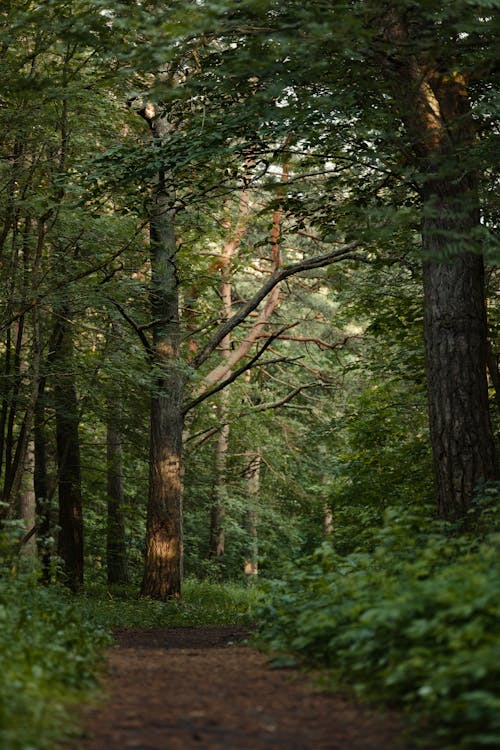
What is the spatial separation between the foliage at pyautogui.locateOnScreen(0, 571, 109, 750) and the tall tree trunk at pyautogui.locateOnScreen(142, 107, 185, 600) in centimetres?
754

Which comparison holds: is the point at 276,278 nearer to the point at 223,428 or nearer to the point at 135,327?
the point at 135,327

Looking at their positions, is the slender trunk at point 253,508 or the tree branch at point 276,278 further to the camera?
the slender trunk at point 253,508

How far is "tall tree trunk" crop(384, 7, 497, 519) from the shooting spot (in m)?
9.38

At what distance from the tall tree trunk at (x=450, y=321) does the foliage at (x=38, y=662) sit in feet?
13.5

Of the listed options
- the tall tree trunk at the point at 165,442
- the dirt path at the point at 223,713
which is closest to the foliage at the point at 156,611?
the tall tree trunk at the point at 165,442

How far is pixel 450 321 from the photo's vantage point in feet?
31.8

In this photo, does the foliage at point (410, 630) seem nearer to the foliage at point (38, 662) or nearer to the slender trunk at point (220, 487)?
the foliage at point (38, 662)

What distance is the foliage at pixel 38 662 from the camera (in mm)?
3850

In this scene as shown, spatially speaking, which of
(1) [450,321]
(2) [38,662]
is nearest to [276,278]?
(1) [450,321]

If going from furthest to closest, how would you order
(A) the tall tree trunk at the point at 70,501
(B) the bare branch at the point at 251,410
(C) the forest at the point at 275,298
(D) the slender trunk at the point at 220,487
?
1. (D) the slender trunk at the point at 220,487
2. (B) the bare branch at the point at 251,410
3. (A) the tall tree trunk at the point at 70,501
4. (C) the forest at the point at 275,298

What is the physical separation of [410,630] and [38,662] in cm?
216

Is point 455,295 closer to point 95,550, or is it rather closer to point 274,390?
point 95,550

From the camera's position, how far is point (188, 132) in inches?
431

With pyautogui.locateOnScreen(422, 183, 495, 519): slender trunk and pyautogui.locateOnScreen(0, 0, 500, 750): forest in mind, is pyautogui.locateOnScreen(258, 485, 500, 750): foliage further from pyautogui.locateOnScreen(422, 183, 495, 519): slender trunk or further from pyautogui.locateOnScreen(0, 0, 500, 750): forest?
pyautogui.locateOnScreen(422, 183, 495, 519): slender trunk
